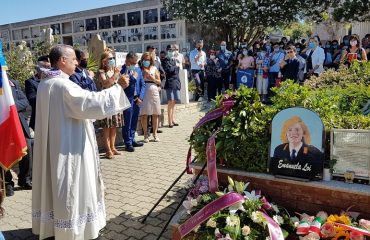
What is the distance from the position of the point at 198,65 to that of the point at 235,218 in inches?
414

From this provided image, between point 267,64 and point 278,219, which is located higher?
point 267,64

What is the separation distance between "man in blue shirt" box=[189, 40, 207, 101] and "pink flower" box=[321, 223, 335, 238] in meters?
10.3

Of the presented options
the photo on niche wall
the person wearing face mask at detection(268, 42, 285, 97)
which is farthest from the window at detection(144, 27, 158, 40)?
the photo on niche wall

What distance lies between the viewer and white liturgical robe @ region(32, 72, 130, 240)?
357 centimetres

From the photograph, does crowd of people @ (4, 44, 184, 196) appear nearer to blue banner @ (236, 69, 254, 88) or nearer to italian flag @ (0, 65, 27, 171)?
italian flag @ (0, 65, 27, 171)

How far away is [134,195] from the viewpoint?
17.4 feet

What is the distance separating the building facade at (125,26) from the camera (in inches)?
1389

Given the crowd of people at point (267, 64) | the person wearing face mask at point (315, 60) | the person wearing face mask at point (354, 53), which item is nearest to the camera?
the person wearing face mask at point (354, 53)

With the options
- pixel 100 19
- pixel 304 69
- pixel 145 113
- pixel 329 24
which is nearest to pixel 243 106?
pixel 145 113

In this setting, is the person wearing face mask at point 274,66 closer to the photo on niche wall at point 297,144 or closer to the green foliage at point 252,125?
the green foliage at point 252,125

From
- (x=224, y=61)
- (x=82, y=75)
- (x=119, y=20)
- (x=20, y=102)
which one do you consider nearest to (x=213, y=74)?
(x=224, y=61)

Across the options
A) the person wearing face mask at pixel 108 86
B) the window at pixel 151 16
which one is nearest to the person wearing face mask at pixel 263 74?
the person wearing face mask at pixel 108 86

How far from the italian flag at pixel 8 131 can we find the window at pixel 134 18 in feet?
118

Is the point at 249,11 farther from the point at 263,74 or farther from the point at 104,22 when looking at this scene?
the point at 104,22
